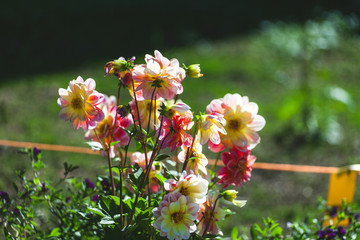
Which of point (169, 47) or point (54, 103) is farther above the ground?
point (169, 47)

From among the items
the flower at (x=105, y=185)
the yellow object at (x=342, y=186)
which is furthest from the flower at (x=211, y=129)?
the yellow object at (x=342, y=186)

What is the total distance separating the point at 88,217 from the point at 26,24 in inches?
171

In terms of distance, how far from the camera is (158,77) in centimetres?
115

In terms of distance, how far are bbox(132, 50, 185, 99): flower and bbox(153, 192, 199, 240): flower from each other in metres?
0.23

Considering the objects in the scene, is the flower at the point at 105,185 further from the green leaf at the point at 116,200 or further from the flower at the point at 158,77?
the flower at the point at 158,77

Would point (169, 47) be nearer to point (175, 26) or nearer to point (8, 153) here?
point (175, 26)

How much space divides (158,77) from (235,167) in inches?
12.9

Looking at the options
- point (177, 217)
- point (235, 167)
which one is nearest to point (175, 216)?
point (177, 217)

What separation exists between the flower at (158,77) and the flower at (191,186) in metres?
0.19

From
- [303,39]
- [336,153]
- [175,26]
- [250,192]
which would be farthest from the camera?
[175,26]

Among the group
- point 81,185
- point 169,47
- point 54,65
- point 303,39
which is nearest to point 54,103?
point 54,65

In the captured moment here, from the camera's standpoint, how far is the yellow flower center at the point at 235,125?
1.29 m

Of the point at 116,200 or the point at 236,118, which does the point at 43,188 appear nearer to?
the point at 116,200

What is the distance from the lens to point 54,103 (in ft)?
12.8
